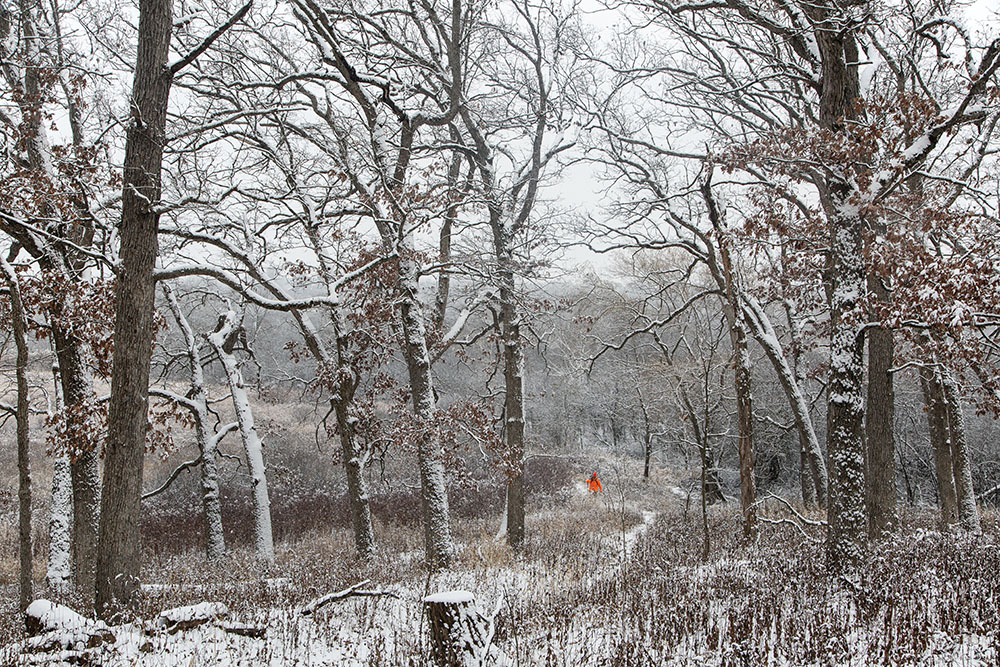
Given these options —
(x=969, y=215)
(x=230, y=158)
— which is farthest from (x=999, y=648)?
(x=230, y=158)

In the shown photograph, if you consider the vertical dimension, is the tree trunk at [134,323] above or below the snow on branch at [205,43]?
below

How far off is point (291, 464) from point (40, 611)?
24918 millimetres

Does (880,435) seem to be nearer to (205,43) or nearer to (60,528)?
(205,43)

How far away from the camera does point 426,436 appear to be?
10086mm

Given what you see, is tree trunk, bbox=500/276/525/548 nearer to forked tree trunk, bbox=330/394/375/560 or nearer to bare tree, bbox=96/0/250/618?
forked tree trunk, bbox=330/394/375/560

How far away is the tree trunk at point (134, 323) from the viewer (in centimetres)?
584

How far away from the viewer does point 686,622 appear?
557 cm

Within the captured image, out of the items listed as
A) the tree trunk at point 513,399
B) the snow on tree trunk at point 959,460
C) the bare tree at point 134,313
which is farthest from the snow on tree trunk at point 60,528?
the snow on tree trunk at point 959,460

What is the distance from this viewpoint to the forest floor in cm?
470

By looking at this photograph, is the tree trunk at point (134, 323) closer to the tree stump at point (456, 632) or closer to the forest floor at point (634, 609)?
the forest floor at point (634, 609)

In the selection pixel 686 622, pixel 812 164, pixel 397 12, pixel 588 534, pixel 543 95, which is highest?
pixel 397 12

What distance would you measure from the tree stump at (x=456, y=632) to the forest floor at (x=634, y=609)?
443 mm

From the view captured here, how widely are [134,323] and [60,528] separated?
616cm

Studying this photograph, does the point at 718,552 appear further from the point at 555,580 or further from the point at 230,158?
the point at 230,158
